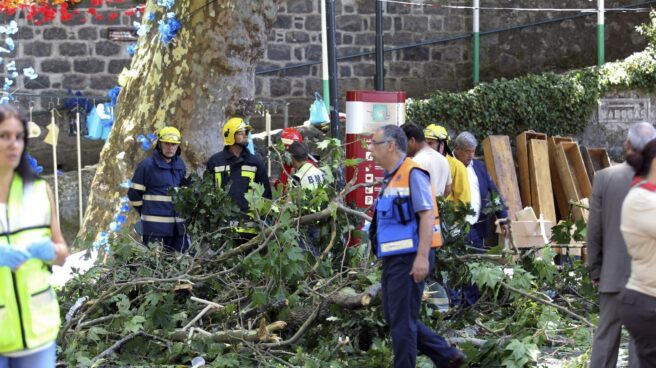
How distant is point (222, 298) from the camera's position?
29.9ft

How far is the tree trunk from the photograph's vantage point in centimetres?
1307

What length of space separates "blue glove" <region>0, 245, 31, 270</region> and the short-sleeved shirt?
124 inches

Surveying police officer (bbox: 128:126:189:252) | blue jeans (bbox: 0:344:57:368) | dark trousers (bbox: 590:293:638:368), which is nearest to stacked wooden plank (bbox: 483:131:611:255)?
police officer (bbox: 128:126:189:252)

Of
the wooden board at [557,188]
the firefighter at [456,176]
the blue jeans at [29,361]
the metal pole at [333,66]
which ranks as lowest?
the wooden board at [557,188]

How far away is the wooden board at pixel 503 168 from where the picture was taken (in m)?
15.4

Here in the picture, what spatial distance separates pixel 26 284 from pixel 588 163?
12.4 m

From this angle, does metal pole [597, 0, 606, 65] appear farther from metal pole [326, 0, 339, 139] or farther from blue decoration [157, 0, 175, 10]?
blue decoration [157, 0, 175, 10]

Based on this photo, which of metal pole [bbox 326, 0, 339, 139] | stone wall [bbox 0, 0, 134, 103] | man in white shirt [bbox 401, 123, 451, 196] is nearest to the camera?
man in white shirt [bbox 401, 123, 451, 196]

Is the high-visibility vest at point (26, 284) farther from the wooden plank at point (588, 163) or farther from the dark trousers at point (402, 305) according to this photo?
the wooden plank at point (588, 163)

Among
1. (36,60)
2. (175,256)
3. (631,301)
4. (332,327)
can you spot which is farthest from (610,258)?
(36,60)

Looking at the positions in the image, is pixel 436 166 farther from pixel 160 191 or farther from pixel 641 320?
pixel 641 320

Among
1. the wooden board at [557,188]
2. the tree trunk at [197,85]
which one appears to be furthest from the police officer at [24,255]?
the wooden board at [557,188]

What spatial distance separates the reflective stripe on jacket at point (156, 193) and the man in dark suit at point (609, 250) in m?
4.85

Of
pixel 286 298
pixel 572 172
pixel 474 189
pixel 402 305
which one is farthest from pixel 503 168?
pixel 402 305
